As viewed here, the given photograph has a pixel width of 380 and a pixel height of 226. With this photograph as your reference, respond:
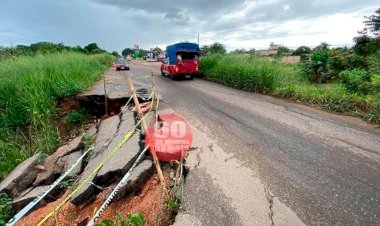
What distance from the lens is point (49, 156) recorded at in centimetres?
584

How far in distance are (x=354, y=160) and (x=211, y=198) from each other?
2.64 meters

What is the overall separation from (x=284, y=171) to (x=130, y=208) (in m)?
2.31

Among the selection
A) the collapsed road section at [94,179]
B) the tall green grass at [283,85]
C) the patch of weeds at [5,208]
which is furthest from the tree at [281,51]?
the patch of weeds at [5,208]

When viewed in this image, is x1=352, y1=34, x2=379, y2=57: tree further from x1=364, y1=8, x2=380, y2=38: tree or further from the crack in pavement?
the crack in pavement

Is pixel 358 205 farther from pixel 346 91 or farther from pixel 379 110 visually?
pixel 346 91

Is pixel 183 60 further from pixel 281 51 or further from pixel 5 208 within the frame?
pixel 5 208

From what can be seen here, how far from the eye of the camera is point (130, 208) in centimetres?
338

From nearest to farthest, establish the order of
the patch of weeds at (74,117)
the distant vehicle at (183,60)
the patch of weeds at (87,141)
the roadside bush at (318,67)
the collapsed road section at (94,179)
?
the collapsed road section at (94,179) < the patch of weeds at (87,141) < the patch of weeds at (74,117) < the roadside bush at (318,67) < the distant vehicle at (183,60)

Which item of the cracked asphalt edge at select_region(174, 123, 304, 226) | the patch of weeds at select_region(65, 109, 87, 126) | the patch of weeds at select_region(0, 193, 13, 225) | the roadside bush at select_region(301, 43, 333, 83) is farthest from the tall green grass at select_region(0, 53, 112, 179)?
the roadside bush at select_region(301, 43, 333, 83)

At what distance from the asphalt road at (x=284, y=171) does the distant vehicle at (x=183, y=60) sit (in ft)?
31.3

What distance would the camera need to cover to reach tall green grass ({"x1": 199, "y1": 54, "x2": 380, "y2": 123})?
707cm

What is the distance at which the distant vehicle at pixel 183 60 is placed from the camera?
16.0 metres

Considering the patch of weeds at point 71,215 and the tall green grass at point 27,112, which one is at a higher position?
the tall green grass at point 27,112

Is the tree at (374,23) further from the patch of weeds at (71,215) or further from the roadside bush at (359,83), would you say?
the patch of weeds at (71,215)
